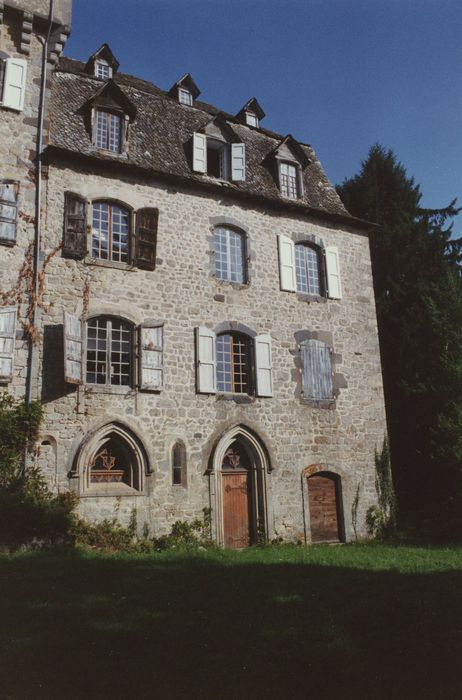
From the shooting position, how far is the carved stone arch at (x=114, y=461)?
11.0 meters

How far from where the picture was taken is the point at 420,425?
16.7 meters

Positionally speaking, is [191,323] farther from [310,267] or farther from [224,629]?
[224,629]

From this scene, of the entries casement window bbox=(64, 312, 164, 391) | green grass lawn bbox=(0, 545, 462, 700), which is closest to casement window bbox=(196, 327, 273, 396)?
casement window bbox=(64, 312, 164, 391)

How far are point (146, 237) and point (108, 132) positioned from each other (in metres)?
2.82

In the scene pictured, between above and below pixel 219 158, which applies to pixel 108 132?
below

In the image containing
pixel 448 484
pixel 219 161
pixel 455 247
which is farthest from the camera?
pixel 455 247

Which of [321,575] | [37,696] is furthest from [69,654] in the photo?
[321,575]

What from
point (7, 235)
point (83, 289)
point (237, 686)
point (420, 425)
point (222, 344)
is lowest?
point (237, 686)

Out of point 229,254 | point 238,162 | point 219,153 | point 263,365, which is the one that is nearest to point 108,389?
point 263,365

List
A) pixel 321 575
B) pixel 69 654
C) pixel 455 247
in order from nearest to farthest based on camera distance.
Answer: pixel 69 654 < pixel 321 575 < pixel 455 247

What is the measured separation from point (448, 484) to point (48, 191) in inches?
519

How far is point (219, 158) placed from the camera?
1484 centimetres

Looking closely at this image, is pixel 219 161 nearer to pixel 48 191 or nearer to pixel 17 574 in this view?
pixel 48 191

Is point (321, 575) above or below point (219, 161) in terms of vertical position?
below
